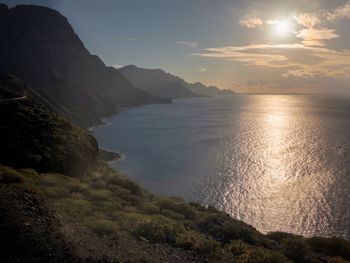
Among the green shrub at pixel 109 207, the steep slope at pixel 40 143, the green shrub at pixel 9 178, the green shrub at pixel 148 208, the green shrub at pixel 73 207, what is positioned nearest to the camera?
the green shrub at pixel 73 207

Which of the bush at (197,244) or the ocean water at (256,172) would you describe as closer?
the bush at (197,244)

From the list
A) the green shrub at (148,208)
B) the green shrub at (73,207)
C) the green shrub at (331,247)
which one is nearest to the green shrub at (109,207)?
the green shrub at (73,207)

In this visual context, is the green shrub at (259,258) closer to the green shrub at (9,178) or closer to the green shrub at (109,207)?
the green shrub at (109,207)

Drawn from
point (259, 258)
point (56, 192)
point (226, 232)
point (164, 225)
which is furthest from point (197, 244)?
point (56, 192)

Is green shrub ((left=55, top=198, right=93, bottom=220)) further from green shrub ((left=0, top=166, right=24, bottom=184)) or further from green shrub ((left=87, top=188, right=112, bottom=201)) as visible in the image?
green shrub ((left=87, top=188, right=112, bottom=201))

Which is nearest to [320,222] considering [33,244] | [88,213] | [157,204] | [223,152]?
[157,204]

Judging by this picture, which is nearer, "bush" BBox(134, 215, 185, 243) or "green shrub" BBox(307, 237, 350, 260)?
"bush" BBox(134, 215, 185, 243)

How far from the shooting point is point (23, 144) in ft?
141

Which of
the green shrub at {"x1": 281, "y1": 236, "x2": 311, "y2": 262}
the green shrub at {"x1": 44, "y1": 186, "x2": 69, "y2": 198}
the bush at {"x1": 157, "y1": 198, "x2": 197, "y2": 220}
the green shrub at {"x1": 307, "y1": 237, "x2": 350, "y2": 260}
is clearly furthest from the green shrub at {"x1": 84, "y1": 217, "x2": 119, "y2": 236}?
the green shrub at {"x1": 307, "y1": 237, "x2": 350, "y2": 260}

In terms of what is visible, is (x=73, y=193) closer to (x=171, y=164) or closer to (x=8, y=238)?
(x=8, y=238)

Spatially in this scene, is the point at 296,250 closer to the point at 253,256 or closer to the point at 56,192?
the point at 253,256

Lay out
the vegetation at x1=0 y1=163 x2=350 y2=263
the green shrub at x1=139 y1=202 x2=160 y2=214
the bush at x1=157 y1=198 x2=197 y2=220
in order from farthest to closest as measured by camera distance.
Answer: the bush at x1=157 y1=198 x2=197 y2=220, the green shrub at x1=139 y1=202 x2=160 y2=214, the vegetation at x1=0 y1=163 x2=350 y2=263

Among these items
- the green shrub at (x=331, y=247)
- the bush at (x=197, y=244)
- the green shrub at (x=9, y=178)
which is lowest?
the green shrub at (x=331, y=247)

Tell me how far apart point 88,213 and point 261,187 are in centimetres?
6009
